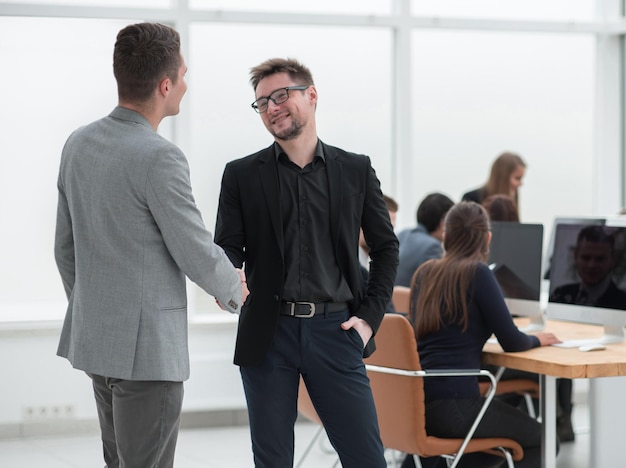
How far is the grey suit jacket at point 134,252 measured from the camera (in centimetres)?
223

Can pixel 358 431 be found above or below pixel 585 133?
below

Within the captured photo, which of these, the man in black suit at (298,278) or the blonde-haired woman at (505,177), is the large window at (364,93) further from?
the man in black suit at (298,278)

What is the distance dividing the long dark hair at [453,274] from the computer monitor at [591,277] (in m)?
0.57

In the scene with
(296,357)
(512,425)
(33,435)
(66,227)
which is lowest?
(33,435)

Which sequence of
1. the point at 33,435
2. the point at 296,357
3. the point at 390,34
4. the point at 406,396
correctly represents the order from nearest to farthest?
the point at 296,357 → the point at 406,396 → the point at 33,435 → the point at 390,34

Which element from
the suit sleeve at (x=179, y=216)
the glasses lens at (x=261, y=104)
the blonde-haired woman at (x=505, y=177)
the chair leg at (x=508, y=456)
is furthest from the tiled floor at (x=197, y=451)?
the suit sleeve at (x=179, y=216)

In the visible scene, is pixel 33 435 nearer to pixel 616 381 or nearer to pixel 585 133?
pixel 616 381

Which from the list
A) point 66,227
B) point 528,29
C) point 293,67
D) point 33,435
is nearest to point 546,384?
point 293,67

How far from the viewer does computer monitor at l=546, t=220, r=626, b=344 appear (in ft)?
13.5

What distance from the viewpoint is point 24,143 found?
596 cm

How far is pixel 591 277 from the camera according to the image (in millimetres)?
4207

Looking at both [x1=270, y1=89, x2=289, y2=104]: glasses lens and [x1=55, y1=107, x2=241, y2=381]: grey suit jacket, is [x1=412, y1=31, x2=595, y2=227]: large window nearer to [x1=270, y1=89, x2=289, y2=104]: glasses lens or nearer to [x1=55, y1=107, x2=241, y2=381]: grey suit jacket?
[x1=270, y1=89, x2=289, y2=104]: glasses lens

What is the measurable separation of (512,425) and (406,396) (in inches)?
19.3

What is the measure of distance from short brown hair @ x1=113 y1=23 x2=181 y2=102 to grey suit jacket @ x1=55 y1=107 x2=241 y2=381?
0.07 m
